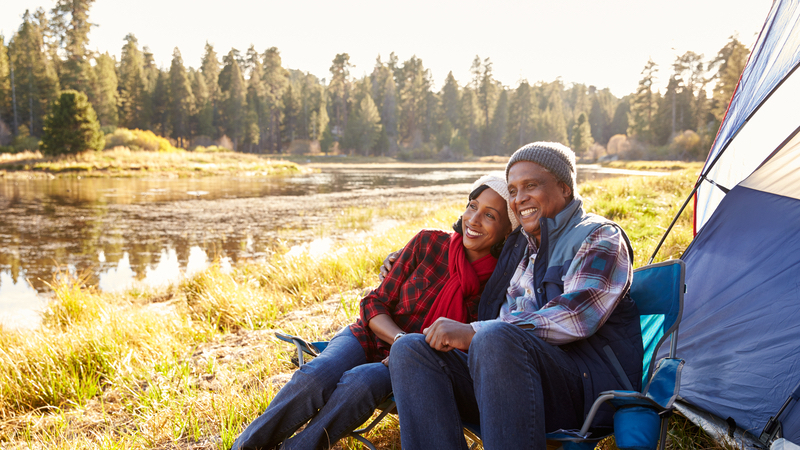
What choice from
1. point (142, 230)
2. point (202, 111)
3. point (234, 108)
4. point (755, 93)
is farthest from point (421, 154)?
point (755, 93)

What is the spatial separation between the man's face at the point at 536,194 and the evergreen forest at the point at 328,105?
39742 mm

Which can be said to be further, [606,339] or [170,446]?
[170,446]

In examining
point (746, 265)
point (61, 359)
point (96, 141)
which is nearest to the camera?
point (746, 265)

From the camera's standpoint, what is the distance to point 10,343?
4328 mm

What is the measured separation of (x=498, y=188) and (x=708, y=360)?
1.42m

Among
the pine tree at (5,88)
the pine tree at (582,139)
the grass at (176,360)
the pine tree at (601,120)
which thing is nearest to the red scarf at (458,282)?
the grass at (176,360)

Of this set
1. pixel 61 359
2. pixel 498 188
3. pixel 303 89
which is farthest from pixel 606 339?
pixel 303 89

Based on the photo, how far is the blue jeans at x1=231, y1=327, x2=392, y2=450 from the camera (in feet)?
6.48

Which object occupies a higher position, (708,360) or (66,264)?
(708,360)

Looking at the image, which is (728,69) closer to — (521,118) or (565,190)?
(521,118)

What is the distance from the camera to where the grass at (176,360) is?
266cm

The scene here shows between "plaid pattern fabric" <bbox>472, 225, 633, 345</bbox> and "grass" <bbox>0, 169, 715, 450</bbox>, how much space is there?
93 centimetres

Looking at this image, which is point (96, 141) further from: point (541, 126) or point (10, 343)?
point (541, 126)

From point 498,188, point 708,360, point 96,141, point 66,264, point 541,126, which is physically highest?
point 541,126
